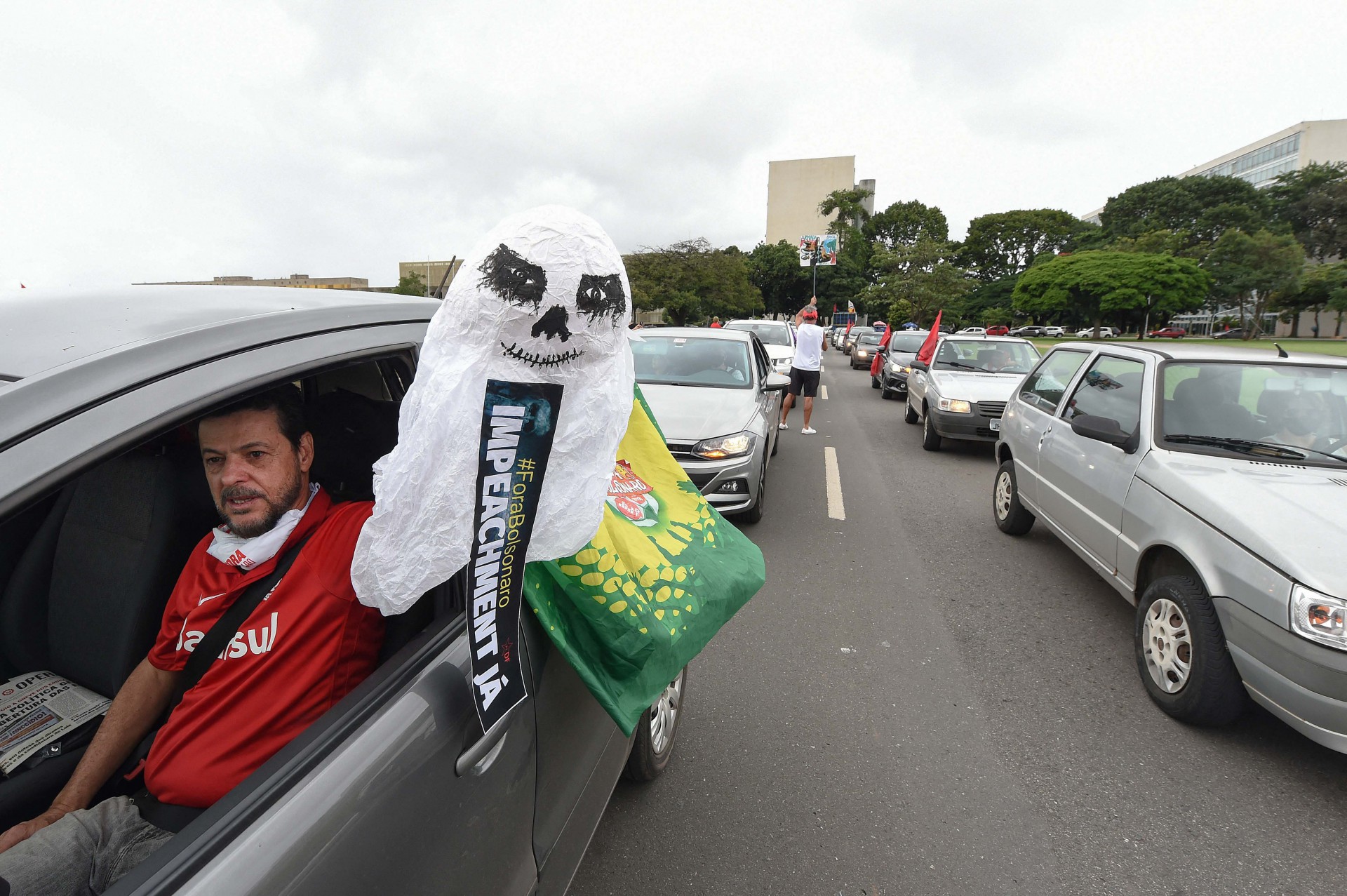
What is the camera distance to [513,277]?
108 cm

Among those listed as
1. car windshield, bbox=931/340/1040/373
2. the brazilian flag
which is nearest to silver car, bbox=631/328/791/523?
the brazilian flag

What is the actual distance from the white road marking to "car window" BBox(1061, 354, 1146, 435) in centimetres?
219

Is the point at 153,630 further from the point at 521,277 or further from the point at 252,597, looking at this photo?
the point at 521,277

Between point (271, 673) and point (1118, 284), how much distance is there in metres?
55.5

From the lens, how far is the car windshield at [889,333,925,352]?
16047 millimetres

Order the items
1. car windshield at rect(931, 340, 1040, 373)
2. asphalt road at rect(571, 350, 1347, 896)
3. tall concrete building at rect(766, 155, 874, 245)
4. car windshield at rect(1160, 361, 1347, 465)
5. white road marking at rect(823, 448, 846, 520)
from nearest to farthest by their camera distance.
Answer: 1. asphalt road at rect(571, 350, 1347, 896)
2. car windshield at rect(1160, 361, 1347, 465)
3. white road marking at rect(823, 448, 846, 520)
4. car windshield at rect(931, 340, 1040, 373)
5. tall concrete building at rect(766, 155, 874, 245)

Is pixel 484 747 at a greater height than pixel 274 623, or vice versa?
pixel 274 623

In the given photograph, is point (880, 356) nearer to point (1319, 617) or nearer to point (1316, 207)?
point (1319, 617)

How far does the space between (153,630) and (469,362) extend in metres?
1.35

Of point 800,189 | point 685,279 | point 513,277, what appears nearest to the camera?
point 513,277

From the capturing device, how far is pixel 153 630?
1734mm

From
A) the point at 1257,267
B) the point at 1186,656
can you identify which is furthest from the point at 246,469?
the point at 1257,267

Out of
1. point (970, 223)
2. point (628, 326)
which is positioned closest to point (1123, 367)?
point (628, 326)

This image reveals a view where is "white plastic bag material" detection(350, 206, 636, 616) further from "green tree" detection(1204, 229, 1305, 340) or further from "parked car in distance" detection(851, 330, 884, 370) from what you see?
"green tree" detection(1204, 229, 1305, 340)
